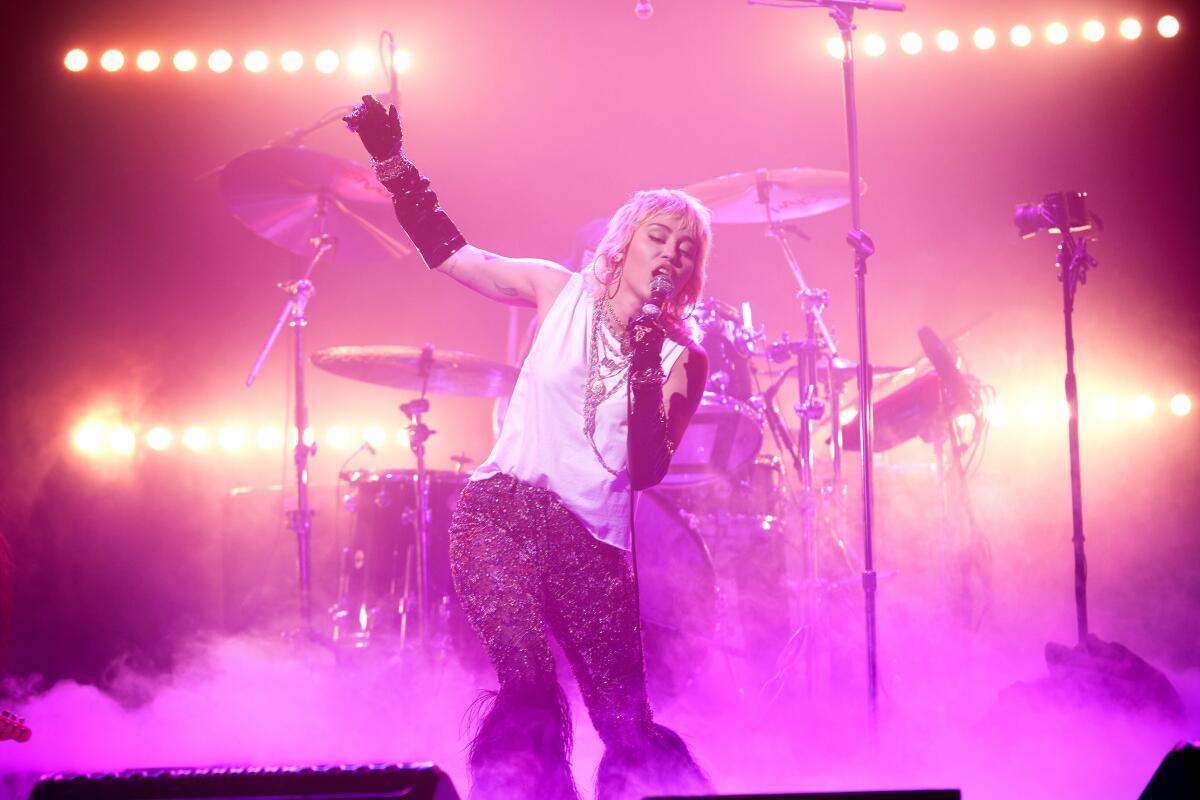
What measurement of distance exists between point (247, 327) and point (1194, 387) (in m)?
6.76

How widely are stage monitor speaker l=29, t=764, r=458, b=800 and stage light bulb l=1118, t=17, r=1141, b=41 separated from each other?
760cm

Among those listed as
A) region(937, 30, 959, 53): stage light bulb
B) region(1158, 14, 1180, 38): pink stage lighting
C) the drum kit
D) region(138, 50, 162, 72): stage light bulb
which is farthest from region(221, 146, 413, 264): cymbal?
region(1158, 14, 1180, 38): pink stage lighting

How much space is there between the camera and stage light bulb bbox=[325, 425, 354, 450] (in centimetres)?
696

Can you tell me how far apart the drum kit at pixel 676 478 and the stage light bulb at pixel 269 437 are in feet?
4.58

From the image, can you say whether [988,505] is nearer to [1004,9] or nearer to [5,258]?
[1004,9]

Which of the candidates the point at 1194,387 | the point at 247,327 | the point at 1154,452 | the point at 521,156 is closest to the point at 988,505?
the point at 1154,452

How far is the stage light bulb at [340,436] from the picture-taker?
6961mm

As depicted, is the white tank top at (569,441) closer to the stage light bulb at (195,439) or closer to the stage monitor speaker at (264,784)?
the stage monitor speaker at (264,784)

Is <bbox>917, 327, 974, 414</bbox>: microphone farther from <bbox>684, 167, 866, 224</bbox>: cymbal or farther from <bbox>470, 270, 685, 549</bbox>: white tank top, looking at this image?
<bbox>470, 270, 685, 549</bbox>: white tank top

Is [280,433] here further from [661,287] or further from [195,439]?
[661,287]

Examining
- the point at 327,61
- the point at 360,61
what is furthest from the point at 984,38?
the point at 327,61

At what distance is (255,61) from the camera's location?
23.2 feet

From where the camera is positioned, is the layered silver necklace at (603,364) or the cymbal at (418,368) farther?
the cymbal at (418,368)

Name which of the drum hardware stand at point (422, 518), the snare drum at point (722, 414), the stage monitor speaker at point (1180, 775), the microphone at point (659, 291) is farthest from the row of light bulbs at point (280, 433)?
the stage monitor speaker at point (1180, 775)
